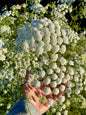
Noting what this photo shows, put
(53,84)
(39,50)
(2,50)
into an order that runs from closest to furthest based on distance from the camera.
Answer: (39,50)
(53,84)
(2,50)

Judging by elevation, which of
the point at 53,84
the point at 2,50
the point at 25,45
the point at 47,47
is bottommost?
the point at 53,84

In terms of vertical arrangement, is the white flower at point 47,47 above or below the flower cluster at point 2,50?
below

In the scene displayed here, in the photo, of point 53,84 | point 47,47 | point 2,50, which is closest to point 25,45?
point 47,47

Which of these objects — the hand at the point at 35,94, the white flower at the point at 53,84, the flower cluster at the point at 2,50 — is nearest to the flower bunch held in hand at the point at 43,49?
the white flower at the point at 53,84

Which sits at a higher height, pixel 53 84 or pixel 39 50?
pixel 39 50

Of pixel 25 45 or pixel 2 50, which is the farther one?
pixel 2 50

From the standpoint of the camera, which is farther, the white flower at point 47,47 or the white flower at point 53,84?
the white flower at point 53,84

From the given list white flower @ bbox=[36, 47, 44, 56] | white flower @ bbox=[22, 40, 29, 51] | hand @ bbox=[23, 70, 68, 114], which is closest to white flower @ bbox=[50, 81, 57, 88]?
hand @ bbox=[23, 70, 68, 114]

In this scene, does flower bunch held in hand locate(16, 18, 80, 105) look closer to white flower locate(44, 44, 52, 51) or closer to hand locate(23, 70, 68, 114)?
white flower locate(44, 44, 52, 51)

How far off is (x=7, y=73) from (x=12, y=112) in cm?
69

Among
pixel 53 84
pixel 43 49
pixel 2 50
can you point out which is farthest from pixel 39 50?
pixel 2 50

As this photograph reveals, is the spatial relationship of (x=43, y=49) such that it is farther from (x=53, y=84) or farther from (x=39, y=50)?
(x=53, y=84)

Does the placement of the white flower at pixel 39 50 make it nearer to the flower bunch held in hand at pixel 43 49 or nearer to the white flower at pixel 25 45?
the flower bunch held in hand at pixel 43 49

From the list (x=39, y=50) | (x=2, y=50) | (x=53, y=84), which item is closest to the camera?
(x=39, y=50)
